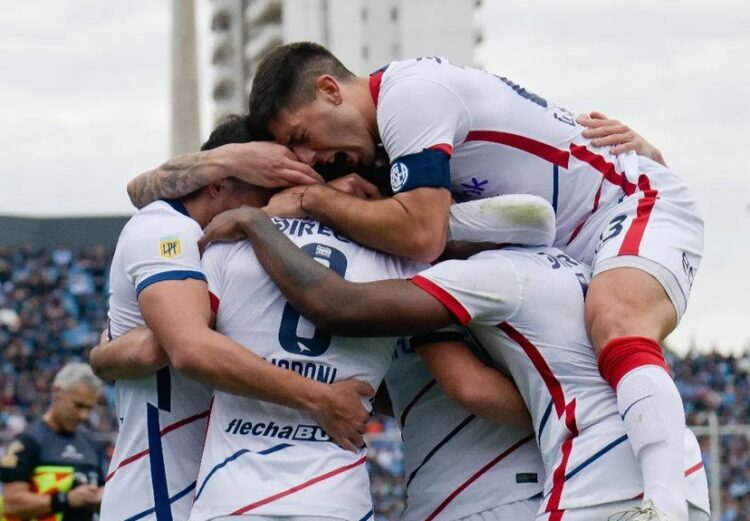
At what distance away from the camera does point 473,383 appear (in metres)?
4.62

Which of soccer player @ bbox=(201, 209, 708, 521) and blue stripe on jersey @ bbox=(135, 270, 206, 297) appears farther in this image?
blue stripe on jersey @ bbox=(135, 270, 206, 297)

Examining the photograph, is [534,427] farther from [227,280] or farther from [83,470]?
[83,470]

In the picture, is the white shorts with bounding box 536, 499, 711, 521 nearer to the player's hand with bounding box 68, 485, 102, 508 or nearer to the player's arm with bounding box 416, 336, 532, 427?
the player's arm with bounding box 416, 336, 532, 427

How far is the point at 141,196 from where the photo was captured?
203 inches

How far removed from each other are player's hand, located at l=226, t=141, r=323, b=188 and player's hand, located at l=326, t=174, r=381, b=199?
0.27 feet

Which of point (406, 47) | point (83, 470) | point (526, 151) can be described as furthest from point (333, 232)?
point (406, 47)

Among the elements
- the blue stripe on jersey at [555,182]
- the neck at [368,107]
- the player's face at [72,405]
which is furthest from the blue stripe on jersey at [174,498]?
the player's face at [72,405]

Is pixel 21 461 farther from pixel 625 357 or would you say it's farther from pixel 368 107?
pixel 625 357

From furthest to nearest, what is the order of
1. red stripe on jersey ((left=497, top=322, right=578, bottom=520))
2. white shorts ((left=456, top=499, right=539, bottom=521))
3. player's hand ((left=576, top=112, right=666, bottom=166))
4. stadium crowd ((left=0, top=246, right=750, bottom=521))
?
stadium crowd ((left=0, top=246, right=750, bottom=521)), player's hand ((left=576, top=112, right=666, bottom=166)), white shorts ((left=456, top=499, right=539, bottom=521)), red stripe on jersey ((left=497, top=322, right=578, bottom=520))

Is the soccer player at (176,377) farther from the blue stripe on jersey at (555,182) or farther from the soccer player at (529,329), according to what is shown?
the blue stripe on jersey at (555,182)

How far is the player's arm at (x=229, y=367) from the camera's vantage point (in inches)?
172

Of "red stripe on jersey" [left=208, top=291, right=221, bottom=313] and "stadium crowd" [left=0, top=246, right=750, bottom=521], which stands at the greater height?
"red stripe on jersey" [left=208, top=291, right=221, bottom=313]

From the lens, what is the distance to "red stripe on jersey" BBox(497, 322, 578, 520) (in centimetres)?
451

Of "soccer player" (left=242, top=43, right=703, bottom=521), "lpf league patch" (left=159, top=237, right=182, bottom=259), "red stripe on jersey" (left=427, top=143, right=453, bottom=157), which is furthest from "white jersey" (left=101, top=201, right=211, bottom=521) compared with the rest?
"red stripe on jersey" (left=427, top=143, right=453, bottom=157)
